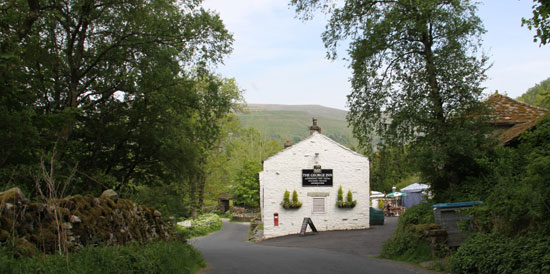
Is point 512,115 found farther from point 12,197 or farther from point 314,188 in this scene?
point 12,197

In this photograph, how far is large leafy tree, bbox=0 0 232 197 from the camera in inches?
635

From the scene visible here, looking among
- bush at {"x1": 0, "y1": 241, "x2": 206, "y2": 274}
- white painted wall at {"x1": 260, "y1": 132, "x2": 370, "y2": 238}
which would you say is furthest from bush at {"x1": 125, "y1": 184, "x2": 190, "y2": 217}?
white painted wall at {"x1": 260, "y1": 132, "x2": 370, "y2": 238}

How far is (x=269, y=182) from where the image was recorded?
31.2 m

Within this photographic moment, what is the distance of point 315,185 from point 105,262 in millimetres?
25117

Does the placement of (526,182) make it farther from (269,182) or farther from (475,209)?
(269,182)

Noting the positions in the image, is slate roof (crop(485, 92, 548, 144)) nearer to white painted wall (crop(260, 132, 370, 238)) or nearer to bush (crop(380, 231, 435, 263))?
bush (crop(380, 231, 435, 263))

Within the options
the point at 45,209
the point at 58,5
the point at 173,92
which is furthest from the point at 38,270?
the point at 173,92

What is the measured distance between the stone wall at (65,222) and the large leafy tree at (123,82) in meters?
6.00

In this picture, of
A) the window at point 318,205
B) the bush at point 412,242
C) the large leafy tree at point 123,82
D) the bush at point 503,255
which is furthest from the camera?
the window at point 318,205

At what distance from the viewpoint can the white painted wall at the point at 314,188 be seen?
102ft

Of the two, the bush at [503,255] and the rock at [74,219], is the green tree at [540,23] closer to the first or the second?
the bush at [503,255]

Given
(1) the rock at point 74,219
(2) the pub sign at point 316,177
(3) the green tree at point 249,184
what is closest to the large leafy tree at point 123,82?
(1) the rock at point 74,219

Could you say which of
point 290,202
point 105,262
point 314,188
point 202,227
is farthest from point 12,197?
point 202,227

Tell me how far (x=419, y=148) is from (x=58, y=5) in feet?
47.2
